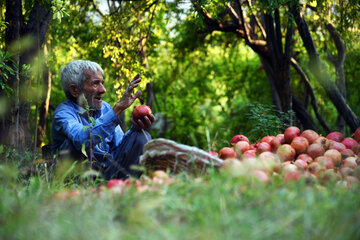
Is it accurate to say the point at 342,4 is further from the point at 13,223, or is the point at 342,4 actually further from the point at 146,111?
the point at 13,223

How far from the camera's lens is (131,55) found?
675 centimetres

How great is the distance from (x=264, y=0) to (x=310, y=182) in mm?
3390

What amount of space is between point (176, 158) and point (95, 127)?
3.36 feet

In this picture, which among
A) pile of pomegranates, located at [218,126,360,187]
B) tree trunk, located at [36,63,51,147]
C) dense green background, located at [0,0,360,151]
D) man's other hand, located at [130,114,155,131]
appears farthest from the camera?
tree trunk, located at [36,63,51,147]

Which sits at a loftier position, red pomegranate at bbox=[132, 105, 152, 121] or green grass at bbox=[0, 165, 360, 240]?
red pomegranate at bbox=[132, 105, 152, 121]

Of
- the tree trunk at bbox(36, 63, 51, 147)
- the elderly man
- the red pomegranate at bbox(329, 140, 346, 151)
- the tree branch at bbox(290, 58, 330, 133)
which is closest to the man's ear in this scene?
the elderly man

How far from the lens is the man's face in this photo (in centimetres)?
382

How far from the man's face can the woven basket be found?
1379 mm

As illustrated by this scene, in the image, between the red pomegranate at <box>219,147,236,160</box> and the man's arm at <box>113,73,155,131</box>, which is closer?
the red pomegranate at <box>219,147,236,160</box>

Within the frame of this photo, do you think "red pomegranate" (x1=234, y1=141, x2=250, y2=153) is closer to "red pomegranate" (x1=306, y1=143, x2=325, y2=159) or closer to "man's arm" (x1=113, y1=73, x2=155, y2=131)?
"red pomegranate" (x1=306, y1=143, x2=325, y2=159)

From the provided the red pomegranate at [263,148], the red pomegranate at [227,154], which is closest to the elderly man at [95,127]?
the red pomegranate at [227,154]

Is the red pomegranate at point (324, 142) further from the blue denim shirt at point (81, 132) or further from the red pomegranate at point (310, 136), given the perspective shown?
the blue denim shirt at point (81, 132)

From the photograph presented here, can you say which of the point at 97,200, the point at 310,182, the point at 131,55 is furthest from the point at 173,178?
the point at 131,55

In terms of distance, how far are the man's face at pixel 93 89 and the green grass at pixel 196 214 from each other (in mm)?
1844
